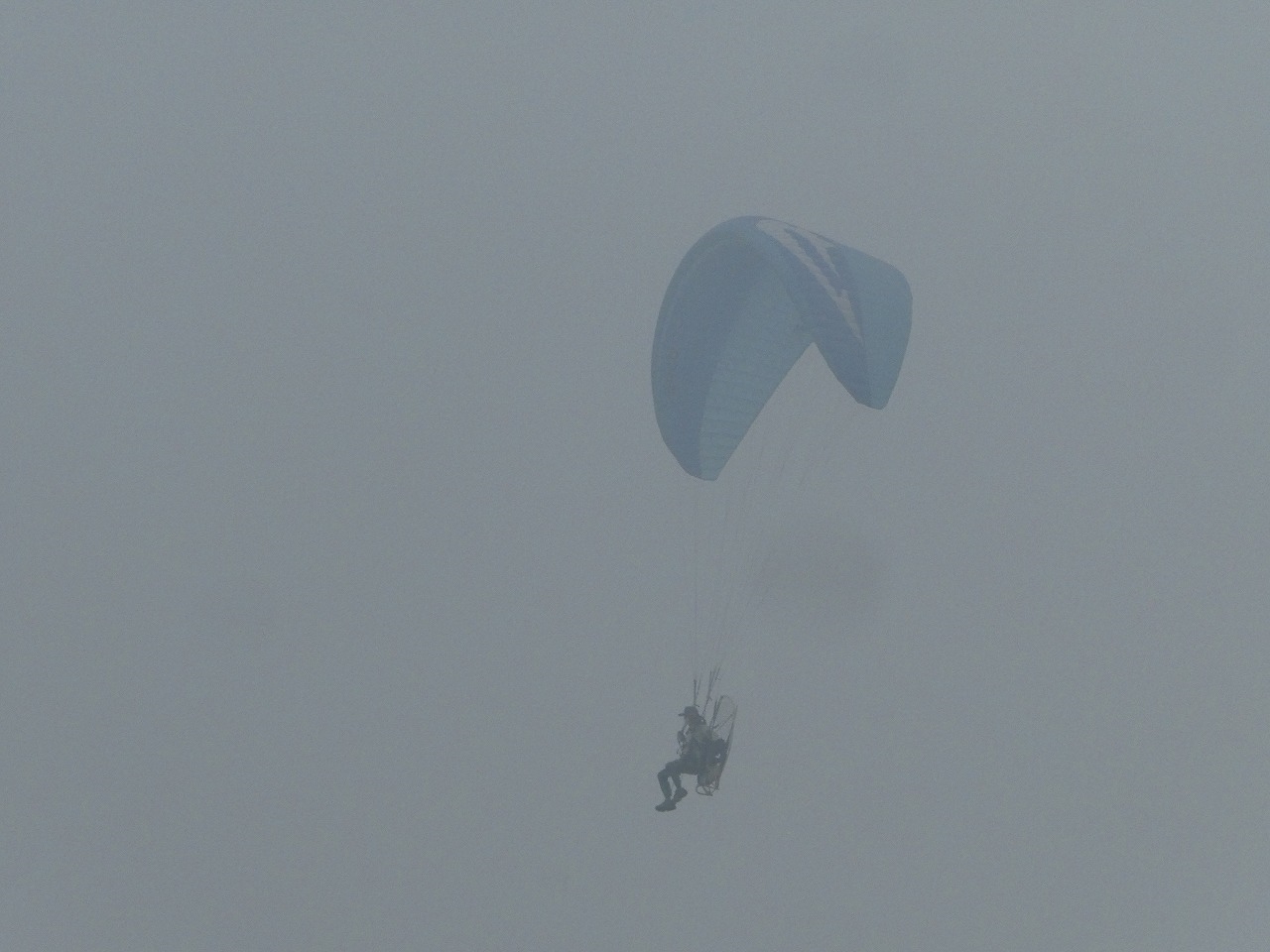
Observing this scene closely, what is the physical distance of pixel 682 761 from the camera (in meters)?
23.3

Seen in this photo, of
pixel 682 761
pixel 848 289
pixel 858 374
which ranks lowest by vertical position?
pixel 682 761

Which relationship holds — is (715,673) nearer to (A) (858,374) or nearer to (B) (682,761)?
(B) (682,761)

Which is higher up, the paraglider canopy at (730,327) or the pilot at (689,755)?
the paraglider canopy at (730,327)

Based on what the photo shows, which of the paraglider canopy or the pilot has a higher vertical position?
the paraglider canopy

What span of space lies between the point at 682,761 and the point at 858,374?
6437 millimetres

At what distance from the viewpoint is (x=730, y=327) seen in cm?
Answer: 2353

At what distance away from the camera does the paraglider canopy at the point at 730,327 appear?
2195 cm

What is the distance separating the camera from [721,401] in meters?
23.6

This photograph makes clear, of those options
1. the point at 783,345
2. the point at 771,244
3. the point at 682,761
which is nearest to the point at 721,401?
the point at 783,345

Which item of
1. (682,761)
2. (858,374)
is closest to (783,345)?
(858,374)

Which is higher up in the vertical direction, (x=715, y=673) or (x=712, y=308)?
(x=712, y=308)

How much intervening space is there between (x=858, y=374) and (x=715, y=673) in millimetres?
5722

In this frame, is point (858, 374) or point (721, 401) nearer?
point (858, 374)

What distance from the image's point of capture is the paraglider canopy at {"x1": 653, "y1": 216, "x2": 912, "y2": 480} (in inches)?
864
